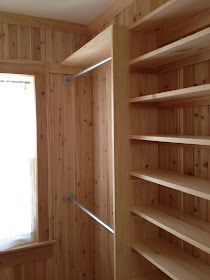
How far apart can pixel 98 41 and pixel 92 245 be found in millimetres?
1902

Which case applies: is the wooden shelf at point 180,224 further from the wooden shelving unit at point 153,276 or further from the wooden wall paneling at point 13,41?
the wooden wall paneling at point 13,41

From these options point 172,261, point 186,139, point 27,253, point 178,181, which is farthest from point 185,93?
point 27,253

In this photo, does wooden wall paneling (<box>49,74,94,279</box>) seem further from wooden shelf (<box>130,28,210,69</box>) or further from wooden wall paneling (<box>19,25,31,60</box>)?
wooden shelf (<box>130,28,210,69</box>)

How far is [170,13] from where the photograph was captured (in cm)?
141

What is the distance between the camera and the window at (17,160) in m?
2.38

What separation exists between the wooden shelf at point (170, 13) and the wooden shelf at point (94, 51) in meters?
0.19

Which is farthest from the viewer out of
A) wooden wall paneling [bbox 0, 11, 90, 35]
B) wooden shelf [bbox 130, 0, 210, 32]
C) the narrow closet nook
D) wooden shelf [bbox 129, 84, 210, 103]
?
wooden wall paneling [bbox 0, 11, 90, 35]

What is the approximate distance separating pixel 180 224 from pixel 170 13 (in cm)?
111

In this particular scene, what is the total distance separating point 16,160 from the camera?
8.01ft

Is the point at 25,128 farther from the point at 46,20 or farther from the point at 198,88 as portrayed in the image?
the point at 198,88

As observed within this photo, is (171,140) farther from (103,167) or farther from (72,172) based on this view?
(72,172)

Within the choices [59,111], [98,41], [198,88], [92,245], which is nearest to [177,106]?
[198,88]

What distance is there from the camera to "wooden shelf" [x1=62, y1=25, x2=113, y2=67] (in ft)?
5.65

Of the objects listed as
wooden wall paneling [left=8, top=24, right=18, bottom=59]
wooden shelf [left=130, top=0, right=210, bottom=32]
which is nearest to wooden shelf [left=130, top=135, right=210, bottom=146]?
wooden shelf [left=130, top=0, right=210, bottom=32]
